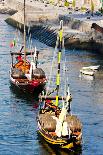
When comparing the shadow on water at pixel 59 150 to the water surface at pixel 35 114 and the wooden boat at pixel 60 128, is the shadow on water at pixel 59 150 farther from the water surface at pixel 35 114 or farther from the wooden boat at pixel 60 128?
the wooden boat at pixel 60 128

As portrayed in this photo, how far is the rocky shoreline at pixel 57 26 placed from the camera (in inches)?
5453

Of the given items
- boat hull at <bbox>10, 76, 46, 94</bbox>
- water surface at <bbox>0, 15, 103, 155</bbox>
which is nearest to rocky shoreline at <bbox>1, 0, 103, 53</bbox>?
water surface at <bbox>0, 15, 103, 155</bbox>

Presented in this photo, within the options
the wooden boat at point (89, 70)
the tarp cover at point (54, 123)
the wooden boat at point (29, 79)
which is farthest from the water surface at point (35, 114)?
the tarp cover at point (54, 123)

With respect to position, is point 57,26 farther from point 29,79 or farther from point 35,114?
point 35,114

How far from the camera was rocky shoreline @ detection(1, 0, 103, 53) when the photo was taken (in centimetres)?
13850

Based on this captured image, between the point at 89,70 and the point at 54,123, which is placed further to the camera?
the point at 89,70

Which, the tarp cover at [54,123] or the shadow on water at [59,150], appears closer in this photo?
the shadow on water at [59,150]

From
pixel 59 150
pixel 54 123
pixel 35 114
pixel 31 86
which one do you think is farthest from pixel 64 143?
pixel 31 86

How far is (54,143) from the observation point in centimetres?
6303

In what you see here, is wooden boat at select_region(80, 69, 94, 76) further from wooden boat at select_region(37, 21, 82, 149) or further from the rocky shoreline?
wooden boat at select_region(37, 21, 82, 149)

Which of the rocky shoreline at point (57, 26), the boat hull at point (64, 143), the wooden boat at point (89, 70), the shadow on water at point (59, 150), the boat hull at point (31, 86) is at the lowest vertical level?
the rocky shoreline at point (57, 26)

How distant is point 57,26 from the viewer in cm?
16238

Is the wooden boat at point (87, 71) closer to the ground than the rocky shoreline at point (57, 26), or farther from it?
farther from it

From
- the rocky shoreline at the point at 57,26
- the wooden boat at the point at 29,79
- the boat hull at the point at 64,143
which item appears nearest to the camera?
the boat hull at the point at 64,143
